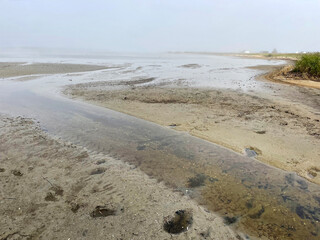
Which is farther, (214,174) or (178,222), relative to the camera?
(214,174)

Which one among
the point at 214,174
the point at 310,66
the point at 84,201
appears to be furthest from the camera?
the point at 310,66

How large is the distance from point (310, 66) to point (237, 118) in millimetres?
14477

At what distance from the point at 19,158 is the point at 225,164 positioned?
4.84 metres

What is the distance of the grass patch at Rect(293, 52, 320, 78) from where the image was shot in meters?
18.3

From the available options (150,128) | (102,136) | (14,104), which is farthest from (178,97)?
(14,104)

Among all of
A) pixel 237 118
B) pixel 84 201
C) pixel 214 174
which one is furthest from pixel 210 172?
pixel 237 118

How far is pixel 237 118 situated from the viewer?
334 inches

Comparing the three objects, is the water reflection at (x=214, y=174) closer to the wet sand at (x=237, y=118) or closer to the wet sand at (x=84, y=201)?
the wet sand at (x=84, y=201)

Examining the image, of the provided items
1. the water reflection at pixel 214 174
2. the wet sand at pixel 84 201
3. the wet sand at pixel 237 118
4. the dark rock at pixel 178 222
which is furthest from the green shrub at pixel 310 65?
the dark rock at pixel 178 222

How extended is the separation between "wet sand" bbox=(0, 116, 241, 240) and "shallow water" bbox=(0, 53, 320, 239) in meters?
0.40

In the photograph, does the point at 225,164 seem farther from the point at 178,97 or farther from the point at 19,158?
the point at 178,97

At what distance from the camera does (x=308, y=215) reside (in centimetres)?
387

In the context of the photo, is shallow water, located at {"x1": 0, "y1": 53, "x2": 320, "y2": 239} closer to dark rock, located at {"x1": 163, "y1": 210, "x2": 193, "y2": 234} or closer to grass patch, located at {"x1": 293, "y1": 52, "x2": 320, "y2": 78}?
dark rock, located at {"x1": 163, "y1": 210, "x2": 193, "y2": 234}

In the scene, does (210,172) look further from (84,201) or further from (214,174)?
(84,201)
